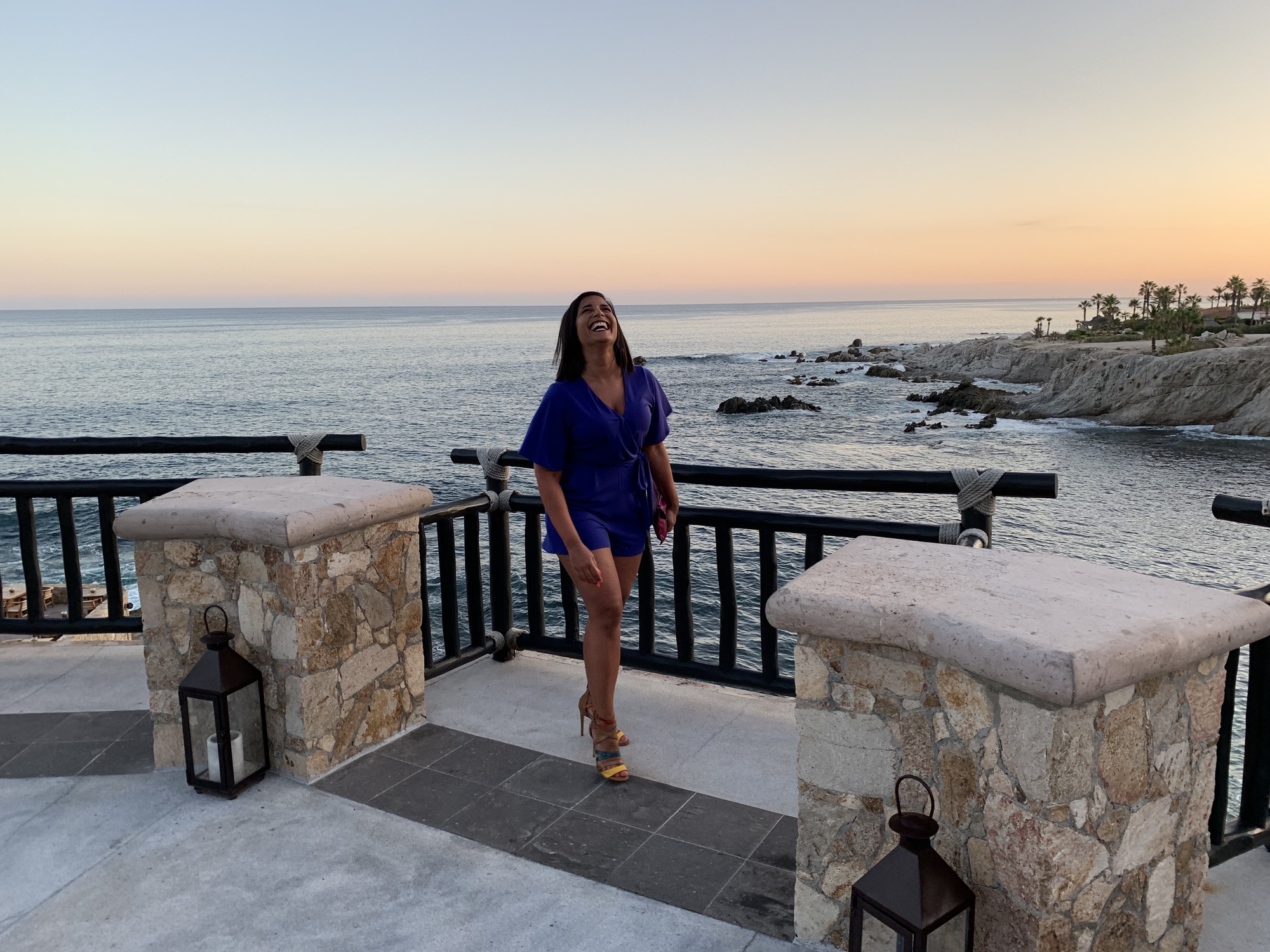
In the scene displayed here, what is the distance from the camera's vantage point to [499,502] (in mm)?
4438

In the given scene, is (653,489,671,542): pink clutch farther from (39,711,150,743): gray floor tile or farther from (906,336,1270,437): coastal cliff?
(906,336,1270,437): coastal cliff

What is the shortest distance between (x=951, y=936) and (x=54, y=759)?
3.34 m

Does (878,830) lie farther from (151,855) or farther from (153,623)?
(153,623)

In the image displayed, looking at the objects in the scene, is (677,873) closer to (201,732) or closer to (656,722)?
(656,722)

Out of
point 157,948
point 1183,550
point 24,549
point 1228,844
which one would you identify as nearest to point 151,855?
point 157,948

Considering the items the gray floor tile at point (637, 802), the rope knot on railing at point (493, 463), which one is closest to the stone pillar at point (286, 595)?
the rope knot on railing at point (493, 463)

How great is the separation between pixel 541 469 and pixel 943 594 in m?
1.51

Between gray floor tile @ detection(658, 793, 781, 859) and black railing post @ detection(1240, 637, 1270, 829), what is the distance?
1439 millimetres

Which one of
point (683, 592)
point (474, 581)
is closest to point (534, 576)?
point (474, 581)

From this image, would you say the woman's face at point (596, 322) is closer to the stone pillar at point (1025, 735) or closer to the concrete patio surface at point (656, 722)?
the stone pillar at point (1025, 735)

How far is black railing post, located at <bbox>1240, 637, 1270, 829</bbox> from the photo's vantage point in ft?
8.45

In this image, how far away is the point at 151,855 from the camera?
2.78 m

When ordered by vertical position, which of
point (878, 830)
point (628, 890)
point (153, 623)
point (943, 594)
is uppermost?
point (943, 594)

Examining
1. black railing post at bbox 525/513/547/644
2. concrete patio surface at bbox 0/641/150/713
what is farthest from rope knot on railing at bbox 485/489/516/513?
concrete patio surface at bbox 0/641/150/713
